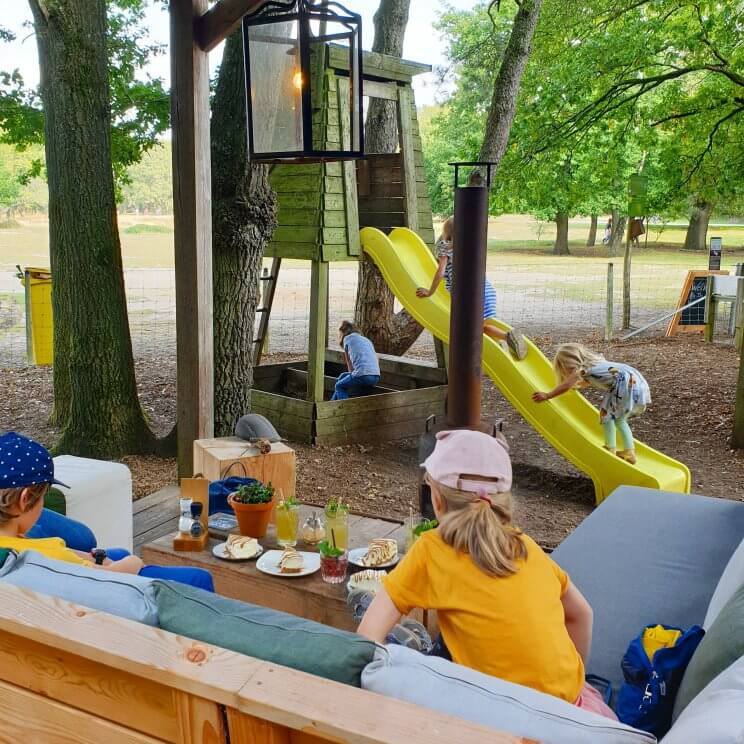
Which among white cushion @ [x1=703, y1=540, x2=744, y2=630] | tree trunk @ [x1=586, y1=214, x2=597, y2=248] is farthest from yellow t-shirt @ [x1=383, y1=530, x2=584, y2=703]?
tree trunk @ [x1=586, y1=214, x2=597, y2=248]

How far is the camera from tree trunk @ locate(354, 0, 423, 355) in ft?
37.1

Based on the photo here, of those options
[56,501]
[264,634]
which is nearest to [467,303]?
[56,501]

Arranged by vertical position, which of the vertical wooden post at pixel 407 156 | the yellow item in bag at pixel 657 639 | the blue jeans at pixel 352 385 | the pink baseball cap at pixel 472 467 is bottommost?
the blue jeans at pixel 352 385

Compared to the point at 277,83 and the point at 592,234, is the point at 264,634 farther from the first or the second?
the point at 592,234

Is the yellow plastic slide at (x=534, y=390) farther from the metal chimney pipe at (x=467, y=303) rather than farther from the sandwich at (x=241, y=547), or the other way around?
the sandwich at (x=241, y=547)

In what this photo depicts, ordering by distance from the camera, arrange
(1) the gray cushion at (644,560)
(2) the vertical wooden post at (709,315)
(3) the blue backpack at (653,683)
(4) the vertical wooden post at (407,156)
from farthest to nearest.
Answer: (2) the vertical wooden post at (709,315), (4) the vertical wooden post at (407,156), (1) the gray cushion at (644,560), (3) the blue backpack at (653,683)

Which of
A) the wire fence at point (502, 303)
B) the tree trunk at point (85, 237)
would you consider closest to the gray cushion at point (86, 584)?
the tree trunk at point (85, 237)

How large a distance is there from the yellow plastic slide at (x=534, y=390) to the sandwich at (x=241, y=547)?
12.8 feet

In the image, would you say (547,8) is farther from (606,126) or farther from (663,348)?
(663,348)

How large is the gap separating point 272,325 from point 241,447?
11.5 meters

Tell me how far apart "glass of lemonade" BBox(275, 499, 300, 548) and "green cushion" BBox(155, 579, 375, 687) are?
1.51 meters

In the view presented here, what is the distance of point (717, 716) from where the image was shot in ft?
5.45

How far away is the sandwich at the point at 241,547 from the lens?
11.8ft

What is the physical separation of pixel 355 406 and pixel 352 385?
39 cm
